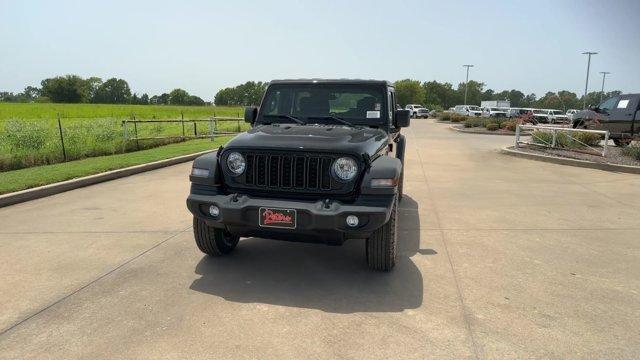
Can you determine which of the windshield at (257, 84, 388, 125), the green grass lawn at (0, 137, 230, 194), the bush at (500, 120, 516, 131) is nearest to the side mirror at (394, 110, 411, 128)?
the windshield at (257, 84, 388, 125)

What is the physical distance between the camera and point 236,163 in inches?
158

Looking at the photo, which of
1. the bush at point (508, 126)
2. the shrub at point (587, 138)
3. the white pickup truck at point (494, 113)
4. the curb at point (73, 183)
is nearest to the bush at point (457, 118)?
the white pickup truck at point (494, 113)

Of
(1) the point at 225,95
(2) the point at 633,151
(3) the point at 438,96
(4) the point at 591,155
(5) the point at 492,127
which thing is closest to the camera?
(2) the point at 633,151

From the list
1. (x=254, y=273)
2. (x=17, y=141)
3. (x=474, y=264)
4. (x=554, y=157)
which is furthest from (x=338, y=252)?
(x=17, y=141)

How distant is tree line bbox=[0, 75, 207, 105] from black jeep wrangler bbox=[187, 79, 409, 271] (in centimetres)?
11552

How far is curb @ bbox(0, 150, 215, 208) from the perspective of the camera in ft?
23.3

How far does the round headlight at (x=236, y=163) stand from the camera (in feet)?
13.1

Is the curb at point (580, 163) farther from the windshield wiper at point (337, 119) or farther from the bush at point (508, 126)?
the bush at point (508, 126)

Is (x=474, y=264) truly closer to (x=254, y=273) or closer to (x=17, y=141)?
(x=254, y=273)

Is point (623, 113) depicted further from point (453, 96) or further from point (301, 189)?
point (453, 96)

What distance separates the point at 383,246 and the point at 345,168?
83 centimetres

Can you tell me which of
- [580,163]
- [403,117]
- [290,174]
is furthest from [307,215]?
[580,163]

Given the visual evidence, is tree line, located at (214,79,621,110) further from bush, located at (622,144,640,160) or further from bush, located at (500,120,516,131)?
bush, located at (622,144,640,160)

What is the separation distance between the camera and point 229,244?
4793mm
